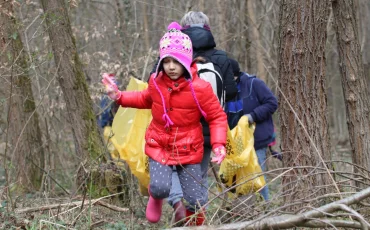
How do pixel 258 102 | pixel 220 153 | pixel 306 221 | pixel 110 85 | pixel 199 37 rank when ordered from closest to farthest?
pixel 306 221
pixel 220 153
pixel 110 85
pixel 199 37
pixel 258 102

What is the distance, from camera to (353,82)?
5.50 metres

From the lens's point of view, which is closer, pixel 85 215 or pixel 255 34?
pixel 85 215

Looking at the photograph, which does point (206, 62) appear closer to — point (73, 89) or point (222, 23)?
point (73, 89)

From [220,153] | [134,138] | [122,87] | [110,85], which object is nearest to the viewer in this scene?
[220,153]

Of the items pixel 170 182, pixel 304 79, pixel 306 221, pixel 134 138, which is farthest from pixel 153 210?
pixel 306 221

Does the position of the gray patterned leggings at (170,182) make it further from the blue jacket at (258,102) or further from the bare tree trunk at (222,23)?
the bare tree trunk at (222,23)

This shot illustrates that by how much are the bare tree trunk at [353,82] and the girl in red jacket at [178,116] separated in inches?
50.6

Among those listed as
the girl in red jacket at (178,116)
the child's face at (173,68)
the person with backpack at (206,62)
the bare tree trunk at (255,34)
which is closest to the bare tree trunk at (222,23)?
the bare tree trunk at (255,34)

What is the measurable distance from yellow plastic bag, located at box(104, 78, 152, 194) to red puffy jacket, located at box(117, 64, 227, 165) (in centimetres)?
56

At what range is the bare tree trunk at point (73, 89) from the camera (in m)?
6.90

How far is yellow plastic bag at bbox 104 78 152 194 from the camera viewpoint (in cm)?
573

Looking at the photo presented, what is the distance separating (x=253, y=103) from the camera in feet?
23.1

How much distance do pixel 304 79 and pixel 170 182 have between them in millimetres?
1389

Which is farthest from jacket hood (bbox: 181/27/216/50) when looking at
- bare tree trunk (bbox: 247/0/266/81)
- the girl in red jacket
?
bare tree trunk (bbox: 247/0/266/81)
